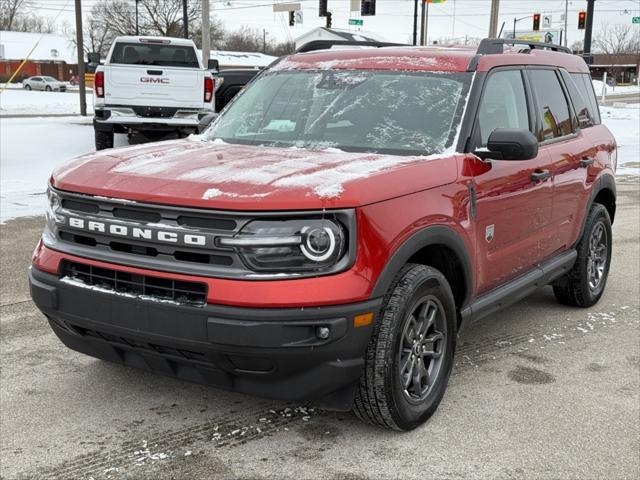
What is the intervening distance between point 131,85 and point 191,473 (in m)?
11.3

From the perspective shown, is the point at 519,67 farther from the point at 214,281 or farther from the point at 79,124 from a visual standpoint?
the point at 79,124

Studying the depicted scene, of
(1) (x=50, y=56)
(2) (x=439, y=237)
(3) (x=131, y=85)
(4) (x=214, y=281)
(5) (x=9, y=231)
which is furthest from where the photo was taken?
(1) (x=50, y=56)

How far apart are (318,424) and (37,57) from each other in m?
92.9

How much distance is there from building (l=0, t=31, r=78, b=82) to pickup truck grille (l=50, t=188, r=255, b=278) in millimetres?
76480

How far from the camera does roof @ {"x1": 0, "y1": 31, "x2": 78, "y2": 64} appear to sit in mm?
80575

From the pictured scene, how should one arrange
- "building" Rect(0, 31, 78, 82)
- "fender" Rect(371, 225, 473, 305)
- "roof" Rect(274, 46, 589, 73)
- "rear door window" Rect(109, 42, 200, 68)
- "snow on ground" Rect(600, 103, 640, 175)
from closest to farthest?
"fender" Rect(371, 225, 473, 305)
"roof" Rect(274, 46, 589, 73)
"rear door window" Rect(109, 42, 200, 68)
"snow on ground" Rect(600, 103, 640, 175)
"building" Rect(0, 31, 78, 82)

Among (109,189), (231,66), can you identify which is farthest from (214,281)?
(231,66)

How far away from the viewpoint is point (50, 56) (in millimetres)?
87875

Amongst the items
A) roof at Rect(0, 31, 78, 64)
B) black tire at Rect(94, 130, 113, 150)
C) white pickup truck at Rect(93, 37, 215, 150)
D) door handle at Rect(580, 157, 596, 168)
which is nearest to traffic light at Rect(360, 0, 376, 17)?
white pickup truck at Rect(93, 37, 215, 150)

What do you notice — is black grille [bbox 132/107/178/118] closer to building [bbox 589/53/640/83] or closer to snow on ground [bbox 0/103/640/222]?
snow on ground [bbox 0/103/640/222]

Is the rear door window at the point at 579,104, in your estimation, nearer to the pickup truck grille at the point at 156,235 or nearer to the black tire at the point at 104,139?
the pickup truck grille at the point at 156,235

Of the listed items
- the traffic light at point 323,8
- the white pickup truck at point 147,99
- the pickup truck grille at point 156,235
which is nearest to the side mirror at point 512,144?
the pickup truck grille at point 156,235

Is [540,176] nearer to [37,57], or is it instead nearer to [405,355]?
[405,355]

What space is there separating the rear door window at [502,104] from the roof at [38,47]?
81.8m
